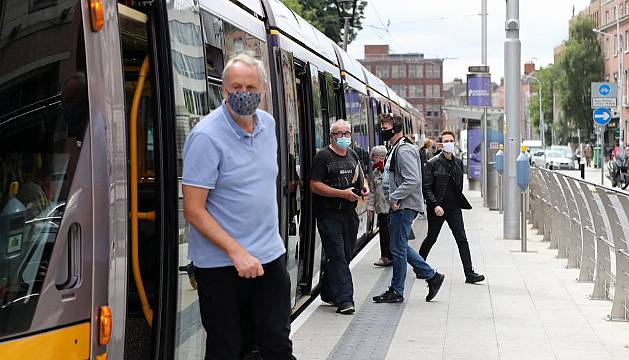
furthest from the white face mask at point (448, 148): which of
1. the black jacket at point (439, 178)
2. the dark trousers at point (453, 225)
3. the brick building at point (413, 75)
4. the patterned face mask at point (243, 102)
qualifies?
the brick building at point (413, 75)

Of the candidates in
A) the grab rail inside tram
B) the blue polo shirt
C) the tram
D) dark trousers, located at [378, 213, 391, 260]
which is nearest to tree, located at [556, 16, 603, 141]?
dark trousers, located at [378, 213, 391, 260]

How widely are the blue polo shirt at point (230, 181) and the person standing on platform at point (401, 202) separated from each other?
19.3 feet

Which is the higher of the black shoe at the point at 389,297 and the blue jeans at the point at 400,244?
the blue jeans at the point at 400,244

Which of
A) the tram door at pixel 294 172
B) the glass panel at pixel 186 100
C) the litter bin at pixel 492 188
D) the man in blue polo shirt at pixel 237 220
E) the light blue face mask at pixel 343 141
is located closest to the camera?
the man in blue polo shirt at pixel 237 220

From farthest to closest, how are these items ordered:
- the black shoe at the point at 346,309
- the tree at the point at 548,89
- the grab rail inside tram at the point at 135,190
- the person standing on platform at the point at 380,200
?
the tree at the point at 548,89, the person standing on platform at the point at 380,200, the black shoe at the point at 346,309, the grab rail inside tram at the point at 135,190

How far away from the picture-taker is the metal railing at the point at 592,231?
10008 millimetres

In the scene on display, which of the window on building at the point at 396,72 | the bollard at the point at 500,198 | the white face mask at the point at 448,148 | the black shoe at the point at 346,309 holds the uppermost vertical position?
the window on building at the point at 396,72

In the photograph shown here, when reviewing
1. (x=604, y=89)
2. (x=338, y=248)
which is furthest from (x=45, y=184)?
(x=604, y=89)

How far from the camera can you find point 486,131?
2917 cm

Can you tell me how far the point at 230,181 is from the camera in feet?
15.7

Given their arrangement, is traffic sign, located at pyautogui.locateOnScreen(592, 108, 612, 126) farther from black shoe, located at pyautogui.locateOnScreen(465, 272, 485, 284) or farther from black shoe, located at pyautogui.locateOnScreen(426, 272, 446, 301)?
black shoe, located at pyautogui.locateOnScreen(426, 272, 446, 301)

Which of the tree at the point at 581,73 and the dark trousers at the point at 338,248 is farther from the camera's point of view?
the tree at the point at 581,73

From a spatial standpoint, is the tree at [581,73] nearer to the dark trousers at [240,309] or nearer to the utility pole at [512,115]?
the utility pole at [512,115]

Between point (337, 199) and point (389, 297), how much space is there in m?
1.55
